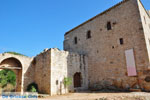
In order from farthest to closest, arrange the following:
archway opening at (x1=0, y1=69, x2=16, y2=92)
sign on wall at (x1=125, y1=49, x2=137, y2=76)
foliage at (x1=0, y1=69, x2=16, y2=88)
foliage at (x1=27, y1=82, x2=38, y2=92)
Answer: foliage at (x1=0, y1=69, x2=16, y2=88)
archway opening at (x1=0, y1=69, x2=16, y2=92)
foliage at (x1=27, y1=82, x2=38, y2=92)
sign on wall at (x1=125, y1=49, x2=137, y2=76)

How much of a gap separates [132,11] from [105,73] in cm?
565

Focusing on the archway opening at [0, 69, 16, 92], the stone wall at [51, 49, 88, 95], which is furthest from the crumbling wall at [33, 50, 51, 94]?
the archway opening at [0, 69, 16, 92]

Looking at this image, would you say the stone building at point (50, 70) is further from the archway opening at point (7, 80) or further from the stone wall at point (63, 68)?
the archway opening at point (7, 80)

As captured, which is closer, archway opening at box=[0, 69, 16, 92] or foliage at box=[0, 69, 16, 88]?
archway opening at box=[0, 69, 16, 92]

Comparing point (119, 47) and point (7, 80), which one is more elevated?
point (119, 47)

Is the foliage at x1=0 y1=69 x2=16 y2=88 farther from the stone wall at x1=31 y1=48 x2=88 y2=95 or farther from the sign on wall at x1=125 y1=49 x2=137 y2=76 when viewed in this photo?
the sign on wall at x1=125 y1=49 x2=137 y2=76

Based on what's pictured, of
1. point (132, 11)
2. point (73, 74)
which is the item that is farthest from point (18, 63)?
point (132, 11)

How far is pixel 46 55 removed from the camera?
9.62m

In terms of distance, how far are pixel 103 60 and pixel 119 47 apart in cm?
185

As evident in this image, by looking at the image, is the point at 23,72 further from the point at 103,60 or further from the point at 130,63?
the point at 130,63

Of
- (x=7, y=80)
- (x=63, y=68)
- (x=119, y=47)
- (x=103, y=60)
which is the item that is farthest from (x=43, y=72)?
(x=7, y=80)

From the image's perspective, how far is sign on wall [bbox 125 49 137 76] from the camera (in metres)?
8.61

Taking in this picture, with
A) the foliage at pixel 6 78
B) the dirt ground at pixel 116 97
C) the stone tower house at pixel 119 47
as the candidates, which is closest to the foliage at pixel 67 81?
the dirt ground at pixel 116 97

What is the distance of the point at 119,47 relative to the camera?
977cm
